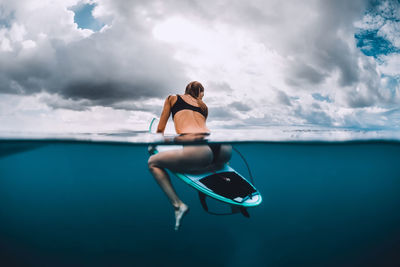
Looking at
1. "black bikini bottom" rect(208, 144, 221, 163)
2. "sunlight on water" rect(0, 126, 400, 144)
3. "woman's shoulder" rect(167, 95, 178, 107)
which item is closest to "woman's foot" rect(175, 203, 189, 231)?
"black bikini bottom" rect(208, 144, 221, 163)

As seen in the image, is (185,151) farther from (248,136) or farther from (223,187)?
(248,136)

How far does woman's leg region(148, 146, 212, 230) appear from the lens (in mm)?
3657

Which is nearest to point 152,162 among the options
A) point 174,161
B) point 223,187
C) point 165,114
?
point 174,161

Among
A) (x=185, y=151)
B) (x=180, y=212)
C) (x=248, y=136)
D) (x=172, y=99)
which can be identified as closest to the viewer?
(x=180, y=212)

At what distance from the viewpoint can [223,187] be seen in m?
4.16

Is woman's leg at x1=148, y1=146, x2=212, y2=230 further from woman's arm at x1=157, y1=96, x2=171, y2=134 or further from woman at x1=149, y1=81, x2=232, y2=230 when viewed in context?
woman's arm at x1=157, y1=96, x2=171, y2=134

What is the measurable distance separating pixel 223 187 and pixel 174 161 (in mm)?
1260

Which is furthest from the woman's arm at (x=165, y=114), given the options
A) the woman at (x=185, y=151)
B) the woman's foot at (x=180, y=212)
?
the woman's foot at (x=180, y=212)

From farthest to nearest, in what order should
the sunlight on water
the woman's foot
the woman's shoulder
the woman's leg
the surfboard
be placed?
1. the sunlight on water
2. the surfboard
3. the woman's shoulder
4. the woman's leg
5. the woman's foot

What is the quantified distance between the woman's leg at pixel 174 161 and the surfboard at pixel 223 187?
8.9 inches

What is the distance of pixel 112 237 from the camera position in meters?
9.41

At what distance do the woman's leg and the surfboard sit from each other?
23 centimetres

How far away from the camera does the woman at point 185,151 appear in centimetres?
367

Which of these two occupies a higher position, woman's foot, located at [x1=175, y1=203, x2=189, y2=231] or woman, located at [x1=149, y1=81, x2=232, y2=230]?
woman, located at [x1=149, y1=81, x2=232, y2=230]
